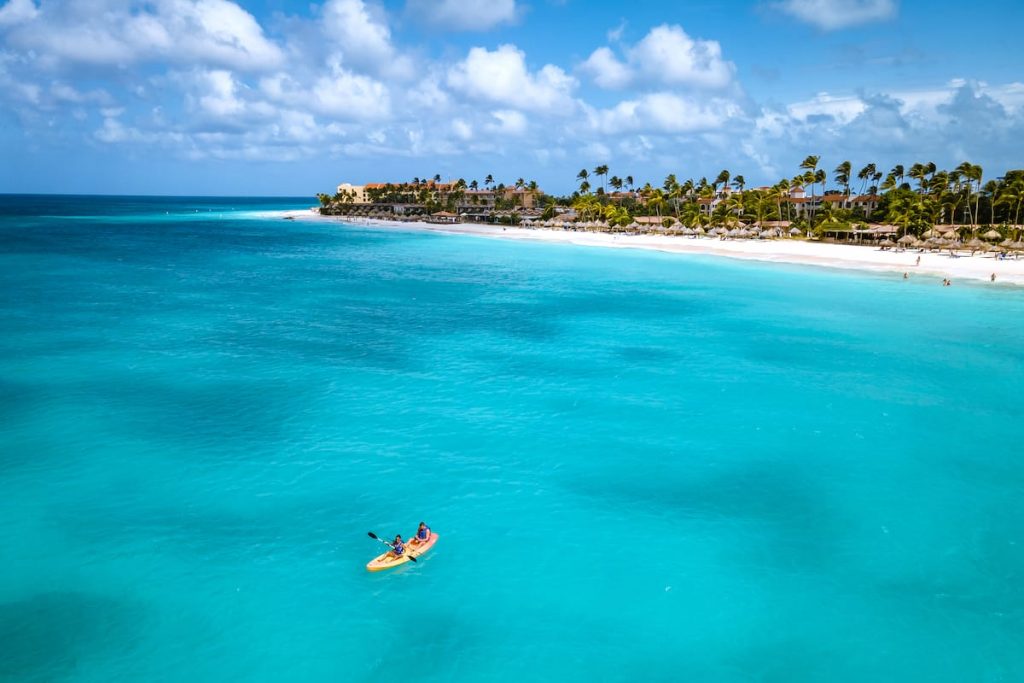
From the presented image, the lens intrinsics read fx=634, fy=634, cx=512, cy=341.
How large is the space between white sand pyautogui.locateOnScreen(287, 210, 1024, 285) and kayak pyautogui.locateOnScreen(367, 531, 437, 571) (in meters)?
61.3

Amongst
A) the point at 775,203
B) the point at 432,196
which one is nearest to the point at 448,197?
the point at 432,196

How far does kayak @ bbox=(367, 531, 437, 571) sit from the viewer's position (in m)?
15.0

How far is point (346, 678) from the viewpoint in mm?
12070

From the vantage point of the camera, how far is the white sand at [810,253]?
61.6m

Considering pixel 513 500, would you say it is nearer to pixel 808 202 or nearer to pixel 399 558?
pixel 399 558

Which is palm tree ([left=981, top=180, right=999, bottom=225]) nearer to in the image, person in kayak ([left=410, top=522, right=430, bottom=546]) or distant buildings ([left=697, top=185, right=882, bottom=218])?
distant buildings ([left=697, top=185, right=882, bottom=218])

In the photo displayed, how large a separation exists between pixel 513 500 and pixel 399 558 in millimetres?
4206

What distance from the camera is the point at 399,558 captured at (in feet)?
49.9

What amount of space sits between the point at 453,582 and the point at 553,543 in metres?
2.93

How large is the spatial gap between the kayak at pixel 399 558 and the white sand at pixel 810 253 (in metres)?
61.3

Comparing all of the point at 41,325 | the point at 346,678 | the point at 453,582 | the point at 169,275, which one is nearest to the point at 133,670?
the point at 346,678

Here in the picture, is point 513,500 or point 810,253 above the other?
point 810,253

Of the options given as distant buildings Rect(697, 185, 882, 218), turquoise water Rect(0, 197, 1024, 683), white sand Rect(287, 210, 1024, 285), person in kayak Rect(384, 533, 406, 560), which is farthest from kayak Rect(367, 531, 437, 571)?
distant buildings Rect(697, 185, 882, 218)

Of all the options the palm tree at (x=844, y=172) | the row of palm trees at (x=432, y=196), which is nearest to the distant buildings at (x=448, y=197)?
the row of palm trees at (x=432, y=196)
